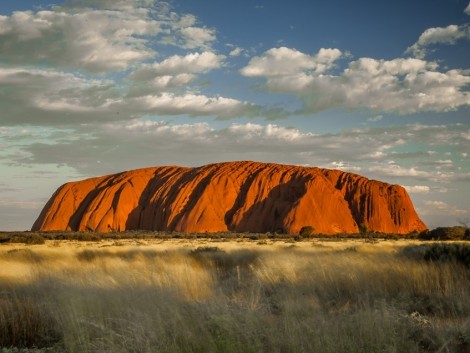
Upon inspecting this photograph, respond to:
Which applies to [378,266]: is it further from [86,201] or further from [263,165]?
[86,201]

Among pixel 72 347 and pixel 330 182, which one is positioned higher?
pixel 330 182

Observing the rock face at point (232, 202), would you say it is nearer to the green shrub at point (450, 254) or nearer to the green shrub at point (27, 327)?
the green shrub at point (450, 254)

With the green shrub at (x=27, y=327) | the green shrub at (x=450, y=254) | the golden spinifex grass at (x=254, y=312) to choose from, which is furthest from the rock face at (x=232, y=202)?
the green shrub at (x=27, y=327)

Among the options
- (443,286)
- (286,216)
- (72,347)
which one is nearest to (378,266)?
(443,286)

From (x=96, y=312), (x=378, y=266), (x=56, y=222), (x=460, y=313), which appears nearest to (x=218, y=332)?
(x=96, y=312)

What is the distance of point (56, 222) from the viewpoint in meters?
88.8

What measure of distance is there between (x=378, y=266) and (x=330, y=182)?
78625 mm

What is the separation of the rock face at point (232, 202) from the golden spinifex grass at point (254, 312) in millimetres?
64756

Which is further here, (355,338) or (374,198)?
(374,198)

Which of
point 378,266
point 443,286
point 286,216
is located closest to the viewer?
point 443,286

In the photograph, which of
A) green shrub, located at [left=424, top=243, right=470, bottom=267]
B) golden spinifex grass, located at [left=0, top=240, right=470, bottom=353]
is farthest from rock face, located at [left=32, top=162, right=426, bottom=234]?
golden spinifex grass, located at [left=0, top=240, right=470, bottom=353]

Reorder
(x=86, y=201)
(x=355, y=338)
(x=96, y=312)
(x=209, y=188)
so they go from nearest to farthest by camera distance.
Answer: (x=355, y=338)
(x=96, y=312)
(x=209, y=188)
(x=86, y=201)

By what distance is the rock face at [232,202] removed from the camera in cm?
7950

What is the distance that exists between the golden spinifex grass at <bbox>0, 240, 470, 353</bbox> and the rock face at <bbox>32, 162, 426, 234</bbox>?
64756 mm
